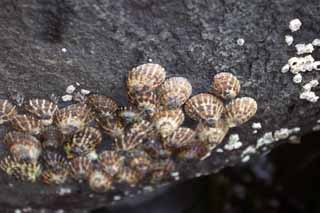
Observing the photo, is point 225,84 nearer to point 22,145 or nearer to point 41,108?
point 41,108

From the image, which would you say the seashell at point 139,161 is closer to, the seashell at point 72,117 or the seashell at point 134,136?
the seashell at point 134,136

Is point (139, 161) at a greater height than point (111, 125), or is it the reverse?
point (111, 125)

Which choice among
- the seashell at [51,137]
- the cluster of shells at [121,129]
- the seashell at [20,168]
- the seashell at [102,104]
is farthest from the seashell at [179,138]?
the seashell at [20,168]

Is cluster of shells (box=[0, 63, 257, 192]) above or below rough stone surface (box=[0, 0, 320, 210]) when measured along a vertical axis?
below

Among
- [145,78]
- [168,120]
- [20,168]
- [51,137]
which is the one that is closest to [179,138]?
[168,120]

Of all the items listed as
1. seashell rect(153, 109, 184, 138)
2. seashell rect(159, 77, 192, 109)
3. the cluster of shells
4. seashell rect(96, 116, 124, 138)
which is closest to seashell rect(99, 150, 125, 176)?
the cluster of shells

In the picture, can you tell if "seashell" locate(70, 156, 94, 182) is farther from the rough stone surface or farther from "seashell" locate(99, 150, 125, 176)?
the rough stone surface
